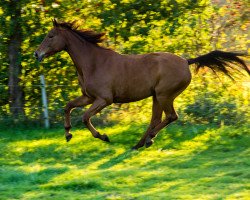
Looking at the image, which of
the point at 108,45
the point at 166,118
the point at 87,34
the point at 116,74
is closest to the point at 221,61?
the point at 166,118

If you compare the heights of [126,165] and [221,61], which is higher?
[221,61]

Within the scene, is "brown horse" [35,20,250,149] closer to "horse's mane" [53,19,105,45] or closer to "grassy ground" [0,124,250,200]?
"horse's mane" [53,19,105,45]

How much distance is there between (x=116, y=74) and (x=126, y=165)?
188 cm

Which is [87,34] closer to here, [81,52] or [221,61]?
[81,52]

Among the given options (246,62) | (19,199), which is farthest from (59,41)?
(19,199)

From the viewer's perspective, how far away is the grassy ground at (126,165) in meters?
7.22

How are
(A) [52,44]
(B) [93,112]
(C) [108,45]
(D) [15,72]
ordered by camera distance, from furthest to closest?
(C) [108,45] < (D) [15,72] < (A) [52,44] < (B) [93,112]

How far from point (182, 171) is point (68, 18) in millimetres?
5180

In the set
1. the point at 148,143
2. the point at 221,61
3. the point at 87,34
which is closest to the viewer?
the point at 148,143

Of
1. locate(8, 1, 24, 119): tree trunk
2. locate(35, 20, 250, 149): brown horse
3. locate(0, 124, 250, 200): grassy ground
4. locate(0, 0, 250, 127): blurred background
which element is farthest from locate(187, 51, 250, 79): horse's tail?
locate(8, 1, 24, 119): tree trunk

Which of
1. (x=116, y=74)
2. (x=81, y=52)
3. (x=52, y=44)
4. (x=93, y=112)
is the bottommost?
(x=93, y=112)

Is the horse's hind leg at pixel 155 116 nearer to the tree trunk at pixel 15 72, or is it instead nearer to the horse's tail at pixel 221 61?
the horse's tail at pixel 221 61

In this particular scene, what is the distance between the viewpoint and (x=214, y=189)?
7.27 meters

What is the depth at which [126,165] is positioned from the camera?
9008mm
